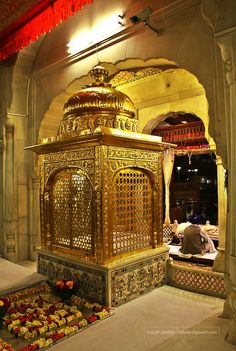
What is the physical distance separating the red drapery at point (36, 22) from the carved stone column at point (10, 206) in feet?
4.22

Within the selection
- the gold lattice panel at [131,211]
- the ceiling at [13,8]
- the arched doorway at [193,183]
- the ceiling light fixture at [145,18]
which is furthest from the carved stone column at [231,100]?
the arched doorway at [193,183]

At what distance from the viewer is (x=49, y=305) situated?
316cm

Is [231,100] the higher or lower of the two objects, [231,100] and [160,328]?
the higher

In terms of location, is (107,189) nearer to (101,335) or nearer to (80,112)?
(80,112)

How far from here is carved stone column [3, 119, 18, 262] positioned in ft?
17.6

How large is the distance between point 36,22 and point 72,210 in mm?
2801

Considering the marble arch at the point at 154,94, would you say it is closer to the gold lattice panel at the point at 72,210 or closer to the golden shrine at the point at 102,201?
the golden shrine at the point at 102,201

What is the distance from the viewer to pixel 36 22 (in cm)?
440

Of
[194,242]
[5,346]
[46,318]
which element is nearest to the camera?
[5,346]

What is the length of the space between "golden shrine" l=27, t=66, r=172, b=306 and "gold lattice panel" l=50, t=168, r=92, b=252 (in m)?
0.01

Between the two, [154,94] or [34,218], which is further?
[154,94]

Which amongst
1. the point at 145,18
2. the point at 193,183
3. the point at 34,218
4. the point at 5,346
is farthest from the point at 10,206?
the point at 193,183

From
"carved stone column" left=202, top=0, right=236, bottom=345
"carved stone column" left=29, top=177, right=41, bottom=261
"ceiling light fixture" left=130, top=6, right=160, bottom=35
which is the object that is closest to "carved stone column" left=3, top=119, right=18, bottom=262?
"carved stone column" left=29, top=177, right=41, bottom=261

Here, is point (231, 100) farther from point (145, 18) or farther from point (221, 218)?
point (221, 218)
